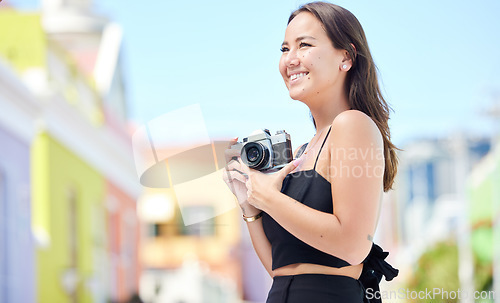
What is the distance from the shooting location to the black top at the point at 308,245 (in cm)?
195

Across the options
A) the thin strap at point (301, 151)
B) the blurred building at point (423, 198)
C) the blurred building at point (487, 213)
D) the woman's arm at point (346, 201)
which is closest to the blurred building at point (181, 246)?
the blurred building at point (423, 198)

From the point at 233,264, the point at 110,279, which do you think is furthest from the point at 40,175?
the point at 233,264

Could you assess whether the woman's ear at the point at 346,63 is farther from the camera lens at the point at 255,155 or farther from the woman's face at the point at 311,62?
the camera lens at the point at 255,155

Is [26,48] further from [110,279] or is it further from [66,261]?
[110,279]

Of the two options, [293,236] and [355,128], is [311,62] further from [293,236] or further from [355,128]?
[293,236]

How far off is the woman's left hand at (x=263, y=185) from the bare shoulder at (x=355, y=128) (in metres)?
0.14

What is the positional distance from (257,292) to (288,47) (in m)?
28.4

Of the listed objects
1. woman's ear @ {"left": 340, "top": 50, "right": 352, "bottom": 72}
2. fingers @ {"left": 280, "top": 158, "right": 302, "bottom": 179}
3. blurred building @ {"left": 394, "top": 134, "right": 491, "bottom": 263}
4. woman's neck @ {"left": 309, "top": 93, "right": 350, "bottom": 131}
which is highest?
blurred building @ {"left": 394, "top": 134, "right": 491, "bottom": 263}

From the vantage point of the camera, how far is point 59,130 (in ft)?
43.2

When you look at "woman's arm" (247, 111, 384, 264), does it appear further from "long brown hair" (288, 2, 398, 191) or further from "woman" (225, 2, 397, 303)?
"long brown hair" (288, 2, 398, 191)

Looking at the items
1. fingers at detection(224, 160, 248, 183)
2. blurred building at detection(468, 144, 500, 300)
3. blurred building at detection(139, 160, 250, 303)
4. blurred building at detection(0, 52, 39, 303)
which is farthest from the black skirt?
blurred building at detection(139, 160, 250, 303)

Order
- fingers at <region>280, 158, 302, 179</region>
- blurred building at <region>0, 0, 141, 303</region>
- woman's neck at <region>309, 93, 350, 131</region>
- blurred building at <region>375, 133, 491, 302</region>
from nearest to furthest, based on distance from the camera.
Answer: fingers at <region>280, 158, 302, 179</region> → woman's neck at <region>309, 93, 350, 131</region> → blurred building at <region>0, 0, 141, 303</region> → blurred building at <region>375, 133, 491, 302</region>

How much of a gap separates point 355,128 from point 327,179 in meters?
0.13

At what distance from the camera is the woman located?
1.88 m
